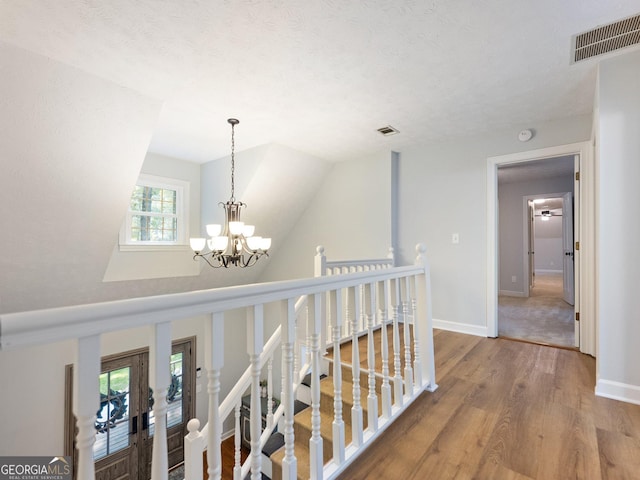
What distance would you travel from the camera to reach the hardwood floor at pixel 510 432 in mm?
1363

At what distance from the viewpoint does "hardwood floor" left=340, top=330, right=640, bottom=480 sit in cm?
136

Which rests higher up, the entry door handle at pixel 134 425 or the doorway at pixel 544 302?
the doorway at pixel 544 302

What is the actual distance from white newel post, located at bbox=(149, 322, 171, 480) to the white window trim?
3.78 meters

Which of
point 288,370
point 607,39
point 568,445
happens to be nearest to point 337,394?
point 288,370

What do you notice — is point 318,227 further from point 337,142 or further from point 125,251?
point 125,251

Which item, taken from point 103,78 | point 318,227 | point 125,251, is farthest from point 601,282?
point 125,251

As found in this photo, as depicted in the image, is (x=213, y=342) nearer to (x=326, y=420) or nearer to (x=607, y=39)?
(x=326, y=420)

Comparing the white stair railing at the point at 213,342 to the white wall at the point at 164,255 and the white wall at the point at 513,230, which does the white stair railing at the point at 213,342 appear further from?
the white wall at the point at 513,230

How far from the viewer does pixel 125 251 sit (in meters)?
3.93

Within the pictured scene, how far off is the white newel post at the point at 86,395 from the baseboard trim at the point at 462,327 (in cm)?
356

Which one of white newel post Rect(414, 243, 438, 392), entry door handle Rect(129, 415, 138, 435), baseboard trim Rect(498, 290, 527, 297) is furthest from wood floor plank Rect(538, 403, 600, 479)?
entry door handle Rect(129, 415, 138, 435)

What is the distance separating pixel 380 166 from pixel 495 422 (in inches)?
122

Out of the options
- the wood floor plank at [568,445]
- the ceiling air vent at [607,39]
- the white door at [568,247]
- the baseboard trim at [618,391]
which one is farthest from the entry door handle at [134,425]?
the white door at [568,247]

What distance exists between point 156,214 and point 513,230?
6337 millimetres
